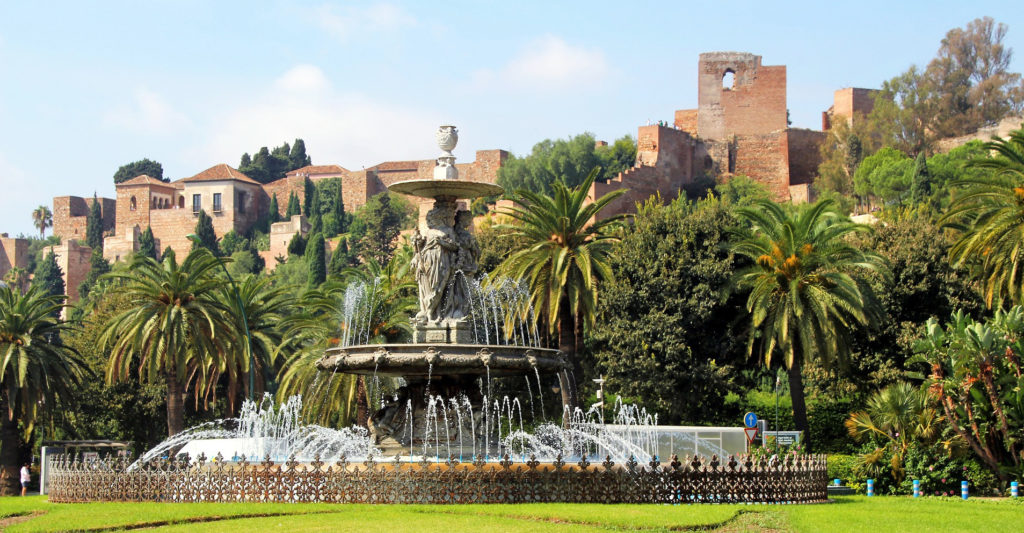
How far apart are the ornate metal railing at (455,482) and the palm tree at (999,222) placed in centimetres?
1572

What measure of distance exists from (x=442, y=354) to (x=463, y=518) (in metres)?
4.08

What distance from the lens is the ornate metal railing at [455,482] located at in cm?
1602

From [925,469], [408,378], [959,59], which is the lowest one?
[925,469]

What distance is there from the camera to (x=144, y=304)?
37406 mm

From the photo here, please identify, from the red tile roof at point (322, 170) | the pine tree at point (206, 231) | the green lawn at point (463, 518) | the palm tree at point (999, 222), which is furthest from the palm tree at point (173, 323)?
the red tile roof at point (322, 170)

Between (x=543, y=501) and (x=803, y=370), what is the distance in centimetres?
2632

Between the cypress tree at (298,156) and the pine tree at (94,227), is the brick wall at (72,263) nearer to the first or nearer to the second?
the pine tree at (94,227)

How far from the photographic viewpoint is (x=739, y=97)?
323 ft

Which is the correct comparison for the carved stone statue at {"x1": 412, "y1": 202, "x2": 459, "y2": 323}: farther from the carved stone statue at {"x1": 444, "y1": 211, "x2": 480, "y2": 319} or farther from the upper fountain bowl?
the upper fountain bowl

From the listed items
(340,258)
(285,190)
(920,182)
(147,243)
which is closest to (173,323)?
(920,182)

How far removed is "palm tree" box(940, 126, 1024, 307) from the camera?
31.1m

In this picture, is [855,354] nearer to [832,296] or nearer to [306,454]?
[832,296]

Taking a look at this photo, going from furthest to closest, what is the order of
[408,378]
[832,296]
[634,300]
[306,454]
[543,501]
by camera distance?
[634,300], [832,296], [306,454], [408,378], [543,501]

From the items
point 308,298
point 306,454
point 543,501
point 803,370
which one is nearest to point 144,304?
point 308,298
